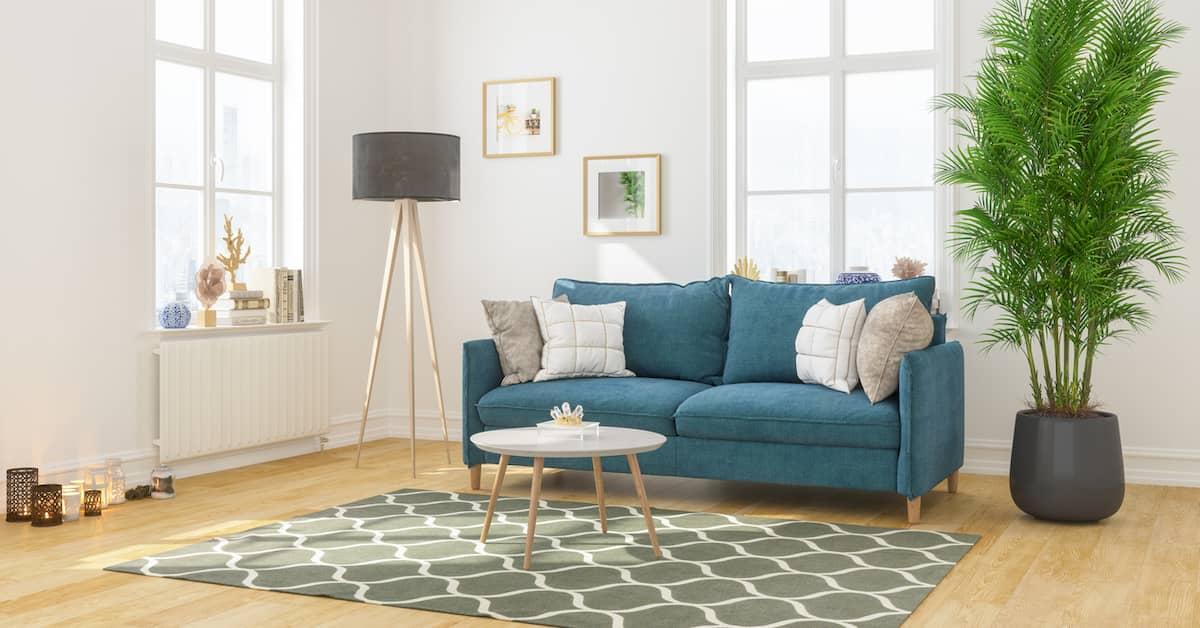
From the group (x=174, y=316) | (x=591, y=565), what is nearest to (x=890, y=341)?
(x=591, y=565)

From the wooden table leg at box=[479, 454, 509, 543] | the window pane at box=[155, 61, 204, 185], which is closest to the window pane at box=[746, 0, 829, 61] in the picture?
the window pane at box=[155, 61, 204, 185]

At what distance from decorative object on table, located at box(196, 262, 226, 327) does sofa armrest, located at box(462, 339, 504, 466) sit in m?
1.27

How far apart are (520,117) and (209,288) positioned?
1.99 meters

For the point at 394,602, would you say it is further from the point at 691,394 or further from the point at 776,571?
the point at 691,394

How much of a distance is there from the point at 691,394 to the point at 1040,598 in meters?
1.90

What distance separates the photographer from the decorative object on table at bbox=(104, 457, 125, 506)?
15.5 ft

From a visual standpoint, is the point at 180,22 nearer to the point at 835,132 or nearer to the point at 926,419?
the point at 835,132

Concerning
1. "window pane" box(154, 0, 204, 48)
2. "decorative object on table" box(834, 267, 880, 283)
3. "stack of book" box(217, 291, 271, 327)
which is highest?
"window pane" box(154, 0, 204, 48)

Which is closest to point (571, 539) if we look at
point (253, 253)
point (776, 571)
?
point (776, 571)

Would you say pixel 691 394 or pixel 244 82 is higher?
pixel 244 82

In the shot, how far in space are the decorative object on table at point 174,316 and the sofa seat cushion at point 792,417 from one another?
7.66 ft

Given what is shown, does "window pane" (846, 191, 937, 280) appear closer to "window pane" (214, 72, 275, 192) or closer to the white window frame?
the white window frame

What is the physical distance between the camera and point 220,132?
5.85 m

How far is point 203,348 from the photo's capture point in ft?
17.7
